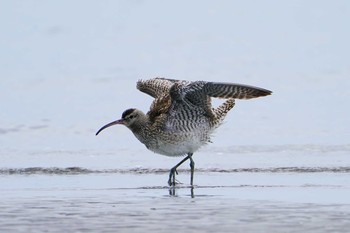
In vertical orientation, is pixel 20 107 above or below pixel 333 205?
above

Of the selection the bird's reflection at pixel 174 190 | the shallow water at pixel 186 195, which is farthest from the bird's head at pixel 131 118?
the bird's reflection at pixel 174 190

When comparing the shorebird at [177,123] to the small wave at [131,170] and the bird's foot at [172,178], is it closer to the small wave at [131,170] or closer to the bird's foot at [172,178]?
the small wave at [131,170]

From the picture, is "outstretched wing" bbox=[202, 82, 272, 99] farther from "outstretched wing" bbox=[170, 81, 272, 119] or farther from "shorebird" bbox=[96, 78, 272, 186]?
"shorebird" bbox=[96, 78, 272, 186]

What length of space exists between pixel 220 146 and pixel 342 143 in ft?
5.62

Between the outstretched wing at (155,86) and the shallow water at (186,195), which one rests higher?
the outstretched wing at (155,86)

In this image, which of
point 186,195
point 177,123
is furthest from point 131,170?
point 186,195

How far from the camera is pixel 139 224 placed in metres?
8.94

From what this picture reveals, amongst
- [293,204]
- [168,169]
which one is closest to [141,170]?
[168,169]

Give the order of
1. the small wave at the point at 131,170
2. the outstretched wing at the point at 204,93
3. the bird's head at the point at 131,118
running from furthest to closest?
the bird's head at the point at 131,118, the small wave at the point at 131,170, the outstretched wing at the point at 204,93

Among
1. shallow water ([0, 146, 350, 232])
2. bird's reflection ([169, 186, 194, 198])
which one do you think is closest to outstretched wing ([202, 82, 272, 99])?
shallow water ([0, 146, 350, 232])

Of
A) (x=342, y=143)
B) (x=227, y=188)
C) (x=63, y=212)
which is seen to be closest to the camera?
(x=63, y=212)

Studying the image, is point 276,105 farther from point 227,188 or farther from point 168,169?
point 227,188

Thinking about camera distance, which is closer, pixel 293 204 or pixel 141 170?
pixel 293 204

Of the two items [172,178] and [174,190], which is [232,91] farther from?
[174,190]
